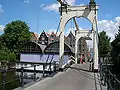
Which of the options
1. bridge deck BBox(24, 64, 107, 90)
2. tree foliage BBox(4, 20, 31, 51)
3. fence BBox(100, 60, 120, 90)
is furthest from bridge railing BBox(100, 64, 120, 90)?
tree foliage BBox(4, 20, 31, 51)

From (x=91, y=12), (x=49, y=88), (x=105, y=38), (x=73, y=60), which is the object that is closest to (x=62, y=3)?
(x=91, y=12)

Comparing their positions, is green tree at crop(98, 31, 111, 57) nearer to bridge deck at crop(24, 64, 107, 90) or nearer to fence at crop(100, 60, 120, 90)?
bridge deck at crop(24, 64, 107, 90)

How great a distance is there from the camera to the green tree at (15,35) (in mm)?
46531

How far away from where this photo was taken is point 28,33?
49906mm

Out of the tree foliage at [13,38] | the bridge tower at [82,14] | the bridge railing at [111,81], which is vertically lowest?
the bridge railing at [111,81]

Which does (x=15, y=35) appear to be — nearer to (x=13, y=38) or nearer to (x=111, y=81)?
(x=13, y=38)

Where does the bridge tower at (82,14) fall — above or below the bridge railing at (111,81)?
above

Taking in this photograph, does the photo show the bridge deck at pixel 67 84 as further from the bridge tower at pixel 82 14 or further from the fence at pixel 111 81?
the bridge tower at pixel 82 14

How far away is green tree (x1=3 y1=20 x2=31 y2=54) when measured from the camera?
46.5 metres

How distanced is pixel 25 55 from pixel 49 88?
38.2 m

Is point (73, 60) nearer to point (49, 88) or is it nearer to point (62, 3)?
point (62, 3)

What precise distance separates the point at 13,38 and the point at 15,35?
2.88ft

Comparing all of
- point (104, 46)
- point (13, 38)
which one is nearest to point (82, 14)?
point (13, 38)

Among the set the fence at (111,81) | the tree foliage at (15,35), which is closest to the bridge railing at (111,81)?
the fence at (111,81)
